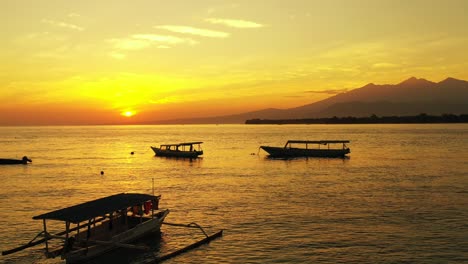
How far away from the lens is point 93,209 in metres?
23.4

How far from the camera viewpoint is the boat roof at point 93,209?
21875 mm

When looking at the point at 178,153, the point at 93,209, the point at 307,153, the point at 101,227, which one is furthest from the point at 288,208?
the point at 178,153

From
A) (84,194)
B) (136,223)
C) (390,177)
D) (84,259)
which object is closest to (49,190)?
(84,194)

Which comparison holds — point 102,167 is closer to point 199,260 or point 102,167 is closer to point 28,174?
point 28,174

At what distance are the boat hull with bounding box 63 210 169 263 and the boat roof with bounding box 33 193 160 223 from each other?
172 centimetres

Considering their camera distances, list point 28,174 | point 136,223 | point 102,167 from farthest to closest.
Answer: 1. point 102,167
2. point 28,174
3. point 136,223

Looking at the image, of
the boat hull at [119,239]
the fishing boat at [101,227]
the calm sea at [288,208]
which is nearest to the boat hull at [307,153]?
the calm sea at [288,208]

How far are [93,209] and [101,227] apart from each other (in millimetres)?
2884

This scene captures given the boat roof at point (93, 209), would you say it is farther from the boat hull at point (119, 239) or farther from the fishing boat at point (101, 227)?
the boat hull at point (119, 239)

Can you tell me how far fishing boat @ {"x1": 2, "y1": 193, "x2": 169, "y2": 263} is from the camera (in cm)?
2217

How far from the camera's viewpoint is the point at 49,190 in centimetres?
5081

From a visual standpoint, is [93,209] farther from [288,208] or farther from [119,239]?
[288,208]

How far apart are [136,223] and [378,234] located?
53.2 feet

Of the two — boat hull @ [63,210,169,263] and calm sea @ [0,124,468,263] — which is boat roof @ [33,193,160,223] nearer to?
boat hull @ [63,210,169,263]
